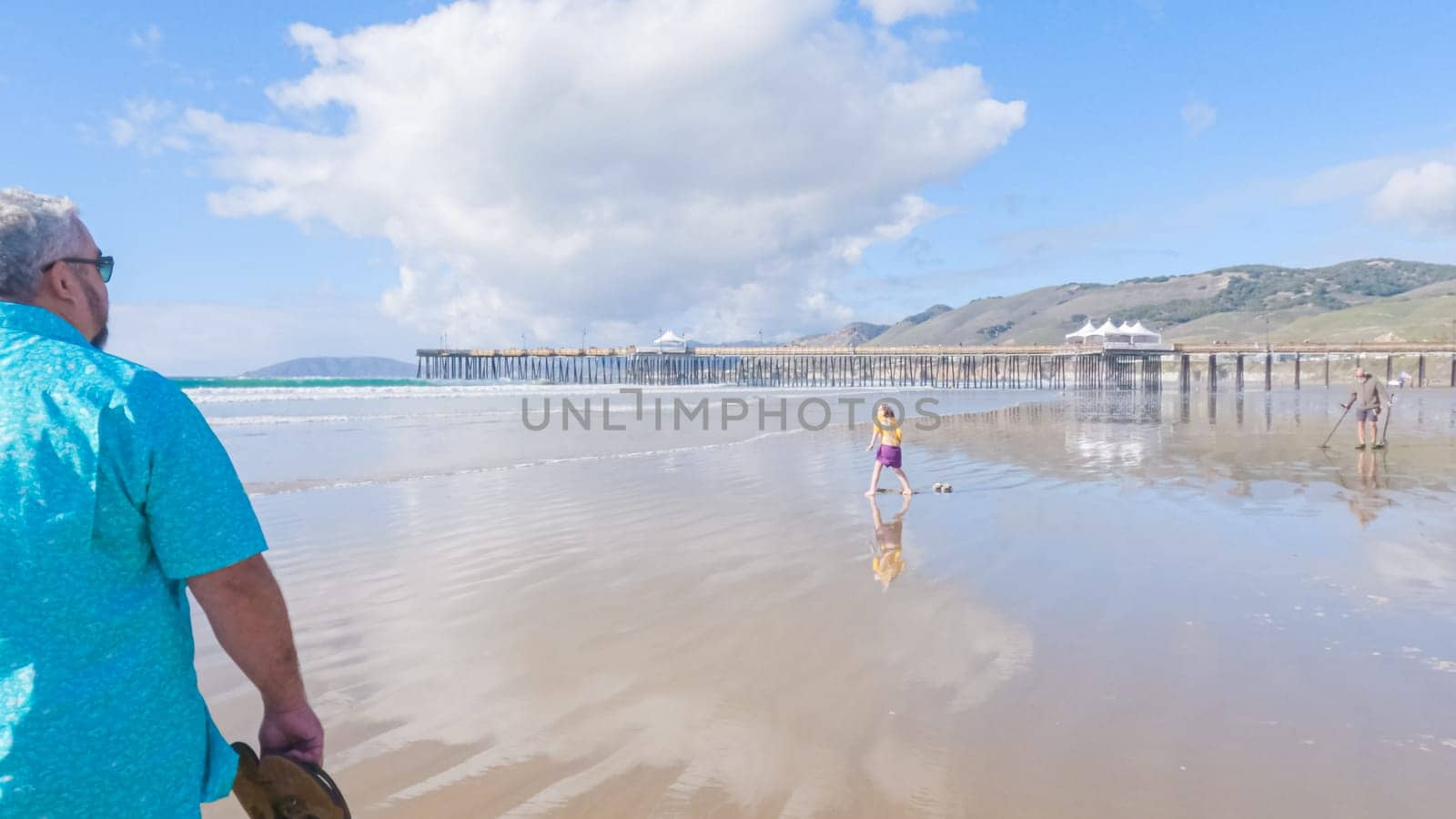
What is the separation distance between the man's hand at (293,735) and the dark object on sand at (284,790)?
23mm

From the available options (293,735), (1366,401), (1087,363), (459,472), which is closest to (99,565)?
(293,735)

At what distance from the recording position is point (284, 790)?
1760mm

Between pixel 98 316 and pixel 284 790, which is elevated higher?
pixel 98 316

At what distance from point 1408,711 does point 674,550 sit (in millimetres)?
5268

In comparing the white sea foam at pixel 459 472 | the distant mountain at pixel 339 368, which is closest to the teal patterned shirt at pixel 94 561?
the white sea foam at pixel 459 472

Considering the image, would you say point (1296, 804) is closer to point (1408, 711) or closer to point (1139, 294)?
point (1408, 711)

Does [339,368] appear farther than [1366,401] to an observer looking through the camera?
Yes

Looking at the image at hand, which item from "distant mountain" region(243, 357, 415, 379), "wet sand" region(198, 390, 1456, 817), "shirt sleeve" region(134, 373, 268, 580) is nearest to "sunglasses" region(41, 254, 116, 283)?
"shirt sleeve" region(134, 373, 268, 580)

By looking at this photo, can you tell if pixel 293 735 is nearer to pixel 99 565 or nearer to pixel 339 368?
pixel 99 565

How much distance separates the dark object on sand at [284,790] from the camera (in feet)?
5.74

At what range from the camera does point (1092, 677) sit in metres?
4.29

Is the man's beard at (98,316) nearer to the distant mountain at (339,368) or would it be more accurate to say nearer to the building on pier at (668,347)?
the building on pier at (668,347)

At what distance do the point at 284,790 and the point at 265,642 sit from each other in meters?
0.37

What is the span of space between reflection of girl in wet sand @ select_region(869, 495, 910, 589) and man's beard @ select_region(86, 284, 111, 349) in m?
5.29
